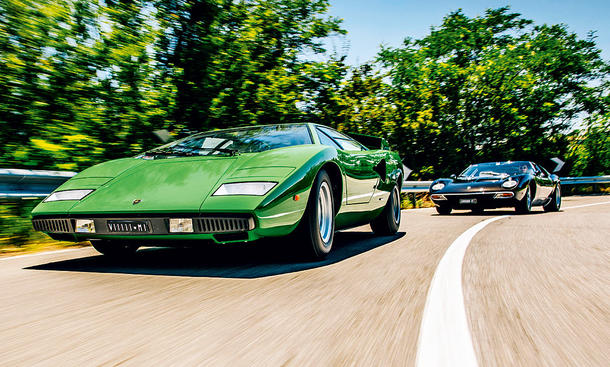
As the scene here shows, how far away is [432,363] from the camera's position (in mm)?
1845

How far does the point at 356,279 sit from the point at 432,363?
1.72m

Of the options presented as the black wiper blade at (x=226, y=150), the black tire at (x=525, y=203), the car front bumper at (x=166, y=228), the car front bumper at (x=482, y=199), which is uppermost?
the black wiper blade at (x=226, y=150)

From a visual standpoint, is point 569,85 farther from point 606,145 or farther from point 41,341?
point 41,341

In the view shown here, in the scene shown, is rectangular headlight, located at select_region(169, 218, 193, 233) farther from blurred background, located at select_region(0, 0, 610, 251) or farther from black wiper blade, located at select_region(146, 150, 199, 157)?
blurred background, located at select_region(0, 0, 610, 251)

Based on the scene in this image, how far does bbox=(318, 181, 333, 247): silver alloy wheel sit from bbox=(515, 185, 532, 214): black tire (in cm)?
804

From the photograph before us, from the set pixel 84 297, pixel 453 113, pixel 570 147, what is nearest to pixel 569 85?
pixel 570 147

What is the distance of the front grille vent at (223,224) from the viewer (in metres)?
3.41

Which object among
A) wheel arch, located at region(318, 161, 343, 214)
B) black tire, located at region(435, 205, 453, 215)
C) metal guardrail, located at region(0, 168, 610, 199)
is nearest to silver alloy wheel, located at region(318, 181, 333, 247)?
wheel arch, located at region(318, 161, 343, 214)

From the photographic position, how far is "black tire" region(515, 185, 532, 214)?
37.4 ft

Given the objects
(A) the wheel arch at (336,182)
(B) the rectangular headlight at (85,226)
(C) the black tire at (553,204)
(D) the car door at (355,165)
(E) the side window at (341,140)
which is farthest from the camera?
(C) the black tire at (553,204)

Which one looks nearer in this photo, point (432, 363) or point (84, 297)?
point (432, 363)

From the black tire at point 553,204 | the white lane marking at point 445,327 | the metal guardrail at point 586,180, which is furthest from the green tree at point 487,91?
the white lane marking at point 445,327

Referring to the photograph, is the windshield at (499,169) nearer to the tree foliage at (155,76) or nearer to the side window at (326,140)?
the tree foliage at (155,76)

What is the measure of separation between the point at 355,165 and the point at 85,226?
8.59 feet
